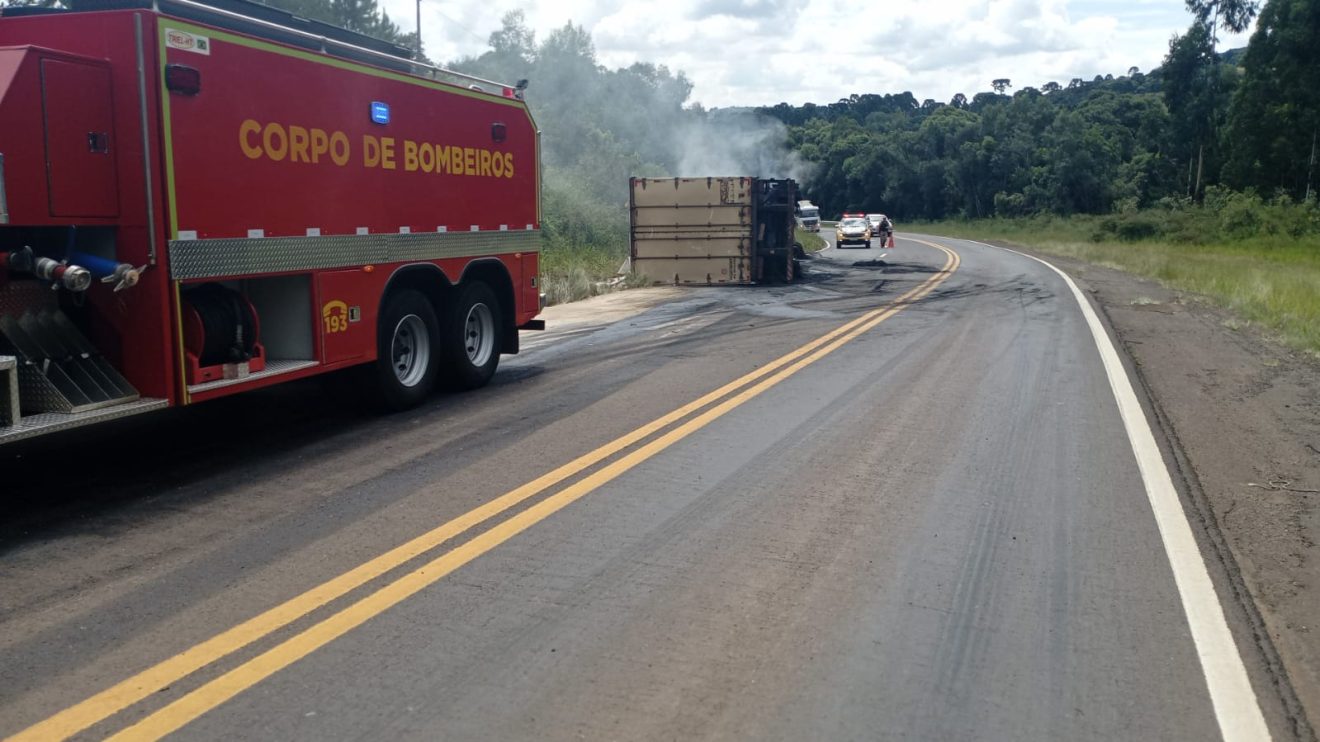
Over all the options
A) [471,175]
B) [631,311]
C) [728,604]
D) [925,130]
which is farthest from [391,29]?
[925,130]

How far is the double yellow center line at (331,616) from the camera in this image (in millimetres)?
3951

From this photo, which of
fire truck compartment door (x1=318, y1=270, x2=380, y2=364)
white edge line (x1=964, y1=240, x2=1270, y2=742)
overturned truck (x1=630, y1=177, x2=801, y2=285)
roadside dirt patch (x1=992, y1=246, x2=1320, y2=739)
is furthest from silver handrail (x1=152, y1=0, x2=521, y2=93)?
overturned truck (x1=630, y1=177, x2=801, y2=285)

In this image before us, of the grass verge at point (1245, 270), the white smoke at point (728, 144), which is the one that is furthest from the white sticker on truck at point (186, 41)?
the white smoke at point (728, 144)

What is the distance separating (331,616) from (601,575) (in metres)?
1.25

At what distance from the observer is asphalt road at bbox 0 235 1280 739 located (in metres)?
4.07

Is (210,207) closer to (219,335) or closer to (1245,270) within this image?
(219,335)

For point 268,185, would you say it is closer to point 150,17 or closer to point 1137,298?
point 150,17

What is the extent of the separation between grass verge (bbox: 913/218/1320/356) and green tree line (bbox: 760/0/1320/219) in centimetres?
759

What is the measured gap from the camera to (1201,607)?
16.8 ft

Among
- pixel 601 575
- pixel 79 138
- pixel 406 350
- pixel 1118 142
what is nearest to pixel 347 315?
pixel 406 350

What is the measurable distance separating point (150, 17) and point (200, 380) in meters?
2.23

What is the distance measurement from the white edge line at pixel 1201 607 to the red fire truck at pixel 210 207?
580 centimetres

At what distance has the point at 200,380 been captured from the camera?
7.40 meters

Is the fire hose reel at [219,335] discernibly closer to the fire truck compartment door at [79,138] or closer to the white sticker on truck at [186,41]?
the fire truck compartment door at [79,138]
